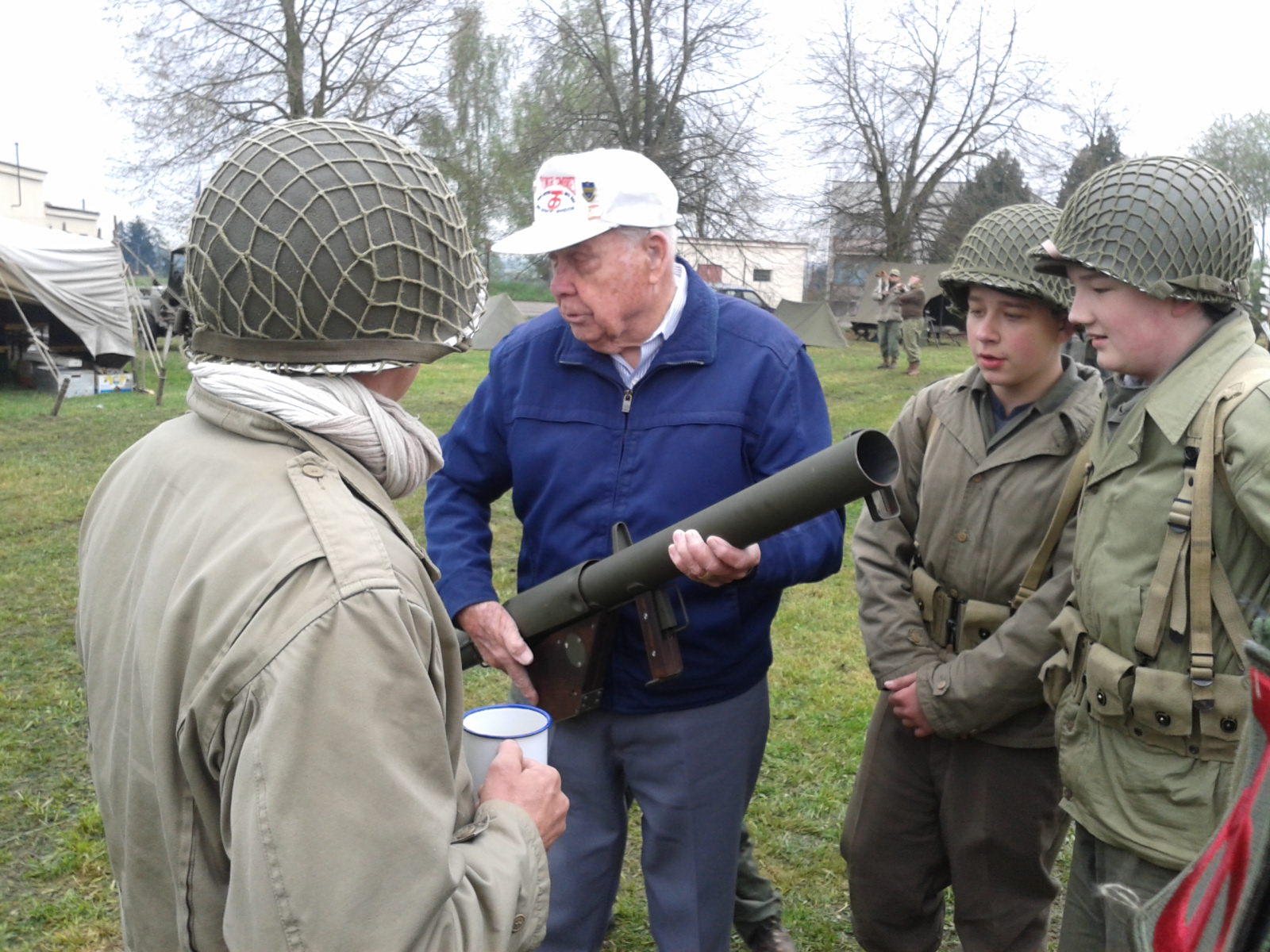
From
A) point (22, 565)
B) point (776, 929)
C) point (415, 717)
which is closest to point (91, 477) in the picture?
point (22, 565)

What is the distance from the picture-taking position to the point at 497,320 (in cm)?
2639

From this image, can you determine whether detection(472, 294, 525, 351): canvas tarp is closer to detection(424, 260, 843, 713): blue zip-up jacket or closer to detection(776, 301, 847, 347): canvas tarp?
detection(776, 301, 847, 347): canvas tarp

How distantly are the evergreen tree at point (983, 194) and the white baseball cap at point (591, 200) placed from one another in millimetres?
39481

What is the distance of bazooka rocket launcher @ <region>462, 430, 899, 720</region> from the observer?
2.30 m

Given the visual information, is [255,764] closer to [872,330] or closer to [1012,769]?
[1012,769]

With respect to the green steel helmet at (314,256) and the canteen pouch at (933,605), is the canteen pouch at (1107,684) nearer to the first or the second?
the canteen pouch at (933,605)

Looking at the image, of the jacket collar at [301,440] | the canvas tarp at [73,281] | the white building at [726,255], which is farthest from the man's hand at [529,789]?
the canvas tarp at [73,281]

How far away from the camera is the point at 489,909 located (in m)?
1.56

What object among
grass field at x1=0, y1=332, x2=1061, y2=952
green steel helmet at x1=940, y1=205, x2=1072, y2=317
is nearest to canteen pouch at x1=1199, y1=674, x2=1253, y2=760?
green steel helmet at x1=940, y1=205, x2=1072, y2=317

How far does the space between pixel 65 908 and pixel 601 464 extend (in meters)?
2.49

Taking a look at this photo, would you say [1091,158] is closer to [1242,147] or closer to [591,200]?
→ [1242,147]

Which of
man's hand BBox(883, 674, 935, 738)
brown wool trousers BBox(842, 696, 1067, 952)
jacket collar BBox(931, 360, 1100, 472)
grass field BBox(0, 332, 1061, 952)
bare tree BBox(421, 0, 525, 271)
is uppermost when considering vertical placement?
bare tree BBox(421, 0, 525, 271)

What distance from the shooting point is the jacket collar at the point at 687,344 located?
2885 mm

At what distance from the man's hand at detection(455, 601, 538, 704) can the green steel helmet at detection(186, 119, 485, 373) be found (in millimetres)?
1266
